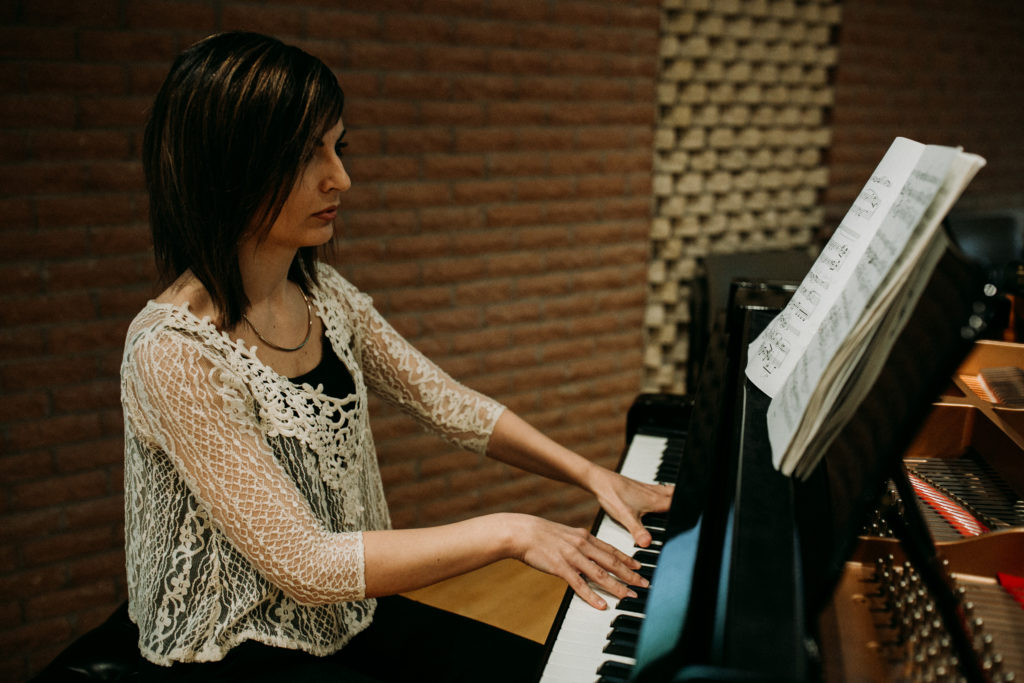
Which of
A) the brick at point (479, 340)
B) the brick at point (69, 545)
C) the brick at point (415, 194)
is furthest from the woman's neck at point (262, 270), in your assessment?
the brick at point (479, 340)

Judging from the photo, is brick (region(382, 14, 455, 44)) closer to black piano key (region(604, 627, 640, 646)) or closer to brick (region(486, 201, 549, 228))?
brick (region(486, 201, 549, 228))

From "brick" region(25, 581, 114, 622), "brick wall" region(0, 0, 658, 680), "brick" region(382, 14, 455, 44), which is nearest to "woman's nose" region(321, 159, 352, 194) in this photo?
"brick wall" region(0, 0, 658, 680)

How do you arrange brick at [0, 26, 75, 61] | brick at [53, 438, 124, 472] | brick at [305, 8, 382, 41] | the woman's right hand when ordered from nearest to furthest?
the woman's right hand
brick at [0, 26, 75, 61]
brick at [53, 438, 124, 472]
brick at [305, 8, 382, 41]

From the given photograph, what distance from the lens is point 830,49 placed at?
358 centimetres

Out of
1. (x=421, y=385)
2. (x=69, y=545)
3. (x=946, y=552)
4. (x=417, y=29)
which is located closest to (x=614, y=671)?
(x=946, y=552)

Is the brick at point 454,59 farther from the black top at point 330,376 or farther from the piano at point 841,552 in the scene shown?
the piano at point 841,552

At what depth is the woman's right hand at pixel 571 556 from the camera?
114 centimetres

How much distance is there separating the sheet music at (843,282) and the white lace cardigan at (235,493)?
0.67 metres

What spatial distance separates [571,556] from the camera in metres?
1.15

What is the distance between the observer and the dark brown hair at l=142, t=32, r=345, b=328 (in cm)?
120

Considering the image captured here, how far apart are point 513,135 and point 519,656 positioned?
1961 mm

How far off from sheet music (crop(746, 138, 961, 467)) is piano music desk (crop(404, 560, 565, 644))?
5.19 ft

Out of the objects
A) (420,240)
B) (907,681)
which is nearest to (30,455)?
(420,240)

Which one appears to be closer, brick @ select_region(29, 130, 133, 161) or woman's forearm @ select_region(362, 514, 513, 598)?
woman's forearm @ select_region(362, 514, 513, 598)
